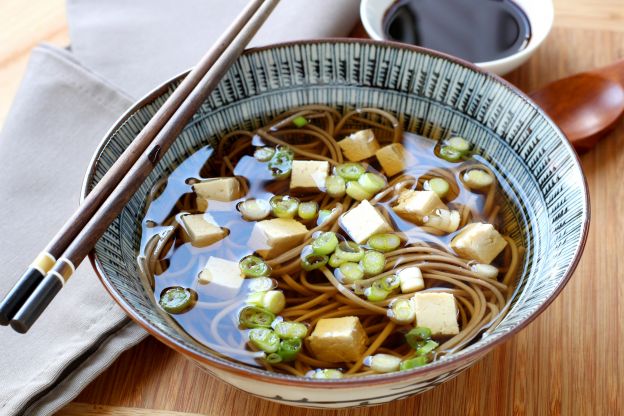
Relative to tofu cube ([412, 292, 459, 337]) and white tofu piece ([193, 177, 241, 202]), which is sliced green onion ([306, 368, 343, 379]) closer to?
tofu cube ([412, 292, 459, 337])

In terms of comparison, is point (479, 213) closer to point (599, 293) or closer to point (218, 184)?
point (599, 293)

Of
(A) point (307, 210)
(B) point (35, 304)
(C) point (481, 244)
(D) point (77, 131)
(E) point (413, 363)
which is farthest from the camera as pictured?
(D) point (77, 131)

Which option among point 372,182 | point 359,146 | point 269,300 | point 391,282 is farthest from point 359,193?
point 269,300

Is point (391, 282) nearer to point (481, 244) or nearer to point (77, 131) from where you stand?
Result: point (481, 244)

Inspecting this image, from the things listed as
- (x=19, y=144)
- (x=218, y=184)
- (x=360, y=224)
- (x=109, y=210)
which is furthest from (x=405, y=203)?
(x=19, y=144)

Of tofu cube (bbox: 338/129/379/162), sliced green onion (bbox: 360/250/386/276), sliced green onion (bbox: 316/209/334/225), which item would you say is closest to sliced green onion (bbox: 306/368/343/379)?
sliced green onion (bbox: 360/250/386/276)

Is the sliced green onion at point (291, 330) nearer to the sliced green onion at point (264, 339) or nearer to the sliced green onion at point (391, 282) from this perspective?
the sliced green onion at point (264, 339)
